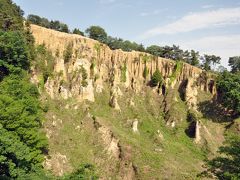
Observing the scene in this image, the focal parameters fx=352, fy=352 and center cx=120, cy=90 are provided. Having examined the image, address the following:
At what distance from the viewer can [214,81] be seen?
7425 centimetres

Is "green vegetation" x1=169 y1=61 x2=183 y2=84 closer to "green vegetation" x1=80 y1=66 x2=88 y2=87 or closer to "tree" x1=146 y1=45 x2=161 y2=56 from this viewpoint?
"tree" x1=146 y1=45 x2=161 y2=56

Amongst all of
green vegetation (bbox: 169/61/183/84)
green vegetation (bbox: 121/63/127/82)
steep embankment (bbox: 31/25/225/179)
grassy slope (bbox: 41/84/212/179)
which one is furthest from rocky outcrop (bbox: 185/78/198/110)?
green vegetation (bbox: 121/63/127/82)

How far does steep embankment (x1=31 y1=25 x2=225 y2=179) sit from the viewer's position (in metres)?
52.0

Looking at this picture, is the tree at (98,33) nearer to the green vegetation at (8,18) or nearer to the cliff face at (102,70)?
the cliff face at (102,70)

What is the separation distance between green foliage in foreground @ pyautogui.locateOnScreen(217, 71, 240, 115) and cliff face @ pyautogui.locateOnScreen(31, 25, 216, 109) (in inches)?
98.7

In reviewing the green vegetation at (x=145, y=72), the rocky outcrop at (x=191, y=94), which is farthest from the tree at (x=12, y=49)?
the rocky outcrop at (x=191, y=94)

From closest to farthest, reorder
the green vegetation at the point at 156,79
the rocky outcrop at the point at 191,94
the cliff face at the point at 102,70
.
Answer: the cliff face at the point at 102,70 < the rocky outcrop at the point at 191,94 < the green vegetation at the point at 156,79

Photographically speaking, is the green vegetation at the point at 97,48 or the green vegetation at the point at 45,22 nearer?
the green vegetation at the point at 97,48

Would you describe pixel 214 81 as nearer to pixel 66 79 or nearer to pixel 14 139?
pixel 66 79

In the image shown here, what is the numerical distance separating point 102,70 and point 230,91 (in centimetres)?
2497

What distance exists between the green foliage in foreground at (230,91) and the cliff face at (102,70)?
2.51 m

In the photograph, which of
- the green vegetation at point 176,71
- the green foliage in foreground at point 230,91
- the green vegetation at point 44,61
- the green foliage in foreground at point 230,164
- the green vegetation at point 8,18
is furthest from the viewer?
the green vegetation at point 176,71

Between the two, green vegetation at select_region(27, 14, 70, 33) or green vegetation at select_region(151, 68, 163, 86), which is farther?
green vegetation at select_region(27, 14, 70, 33)

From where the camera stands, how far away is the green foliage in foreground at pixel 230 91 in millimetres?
67250
